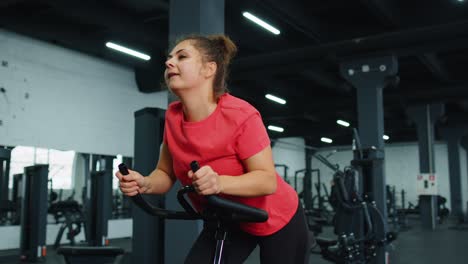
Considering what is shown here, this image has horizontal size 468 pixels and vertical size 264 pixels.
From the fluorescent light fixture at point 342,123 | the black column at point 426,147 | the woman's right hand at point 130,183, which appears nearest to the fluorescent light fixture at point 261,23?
the woman's right hand at point 130,183

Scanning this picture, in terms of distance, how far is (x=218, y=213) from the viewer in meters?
1.00

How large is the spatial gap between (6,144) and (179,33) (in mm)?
4521

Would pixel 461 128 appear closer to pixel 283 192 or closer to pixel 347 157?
pixel 347 157

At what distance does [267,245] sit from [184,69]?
19.9 inches

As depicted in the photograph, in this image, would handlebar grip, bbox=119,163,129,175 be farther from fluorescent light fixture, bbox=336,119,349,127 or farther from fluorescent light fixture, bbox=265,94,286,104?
fluorescent light fixture, bbox=336,119,349,127

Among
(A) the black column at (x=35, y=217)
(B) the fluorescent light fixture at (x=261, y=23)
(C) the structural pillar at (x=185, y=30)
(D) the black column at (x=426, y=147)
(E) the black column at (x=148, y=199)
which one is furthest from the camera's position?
(D) the black column at (x=426, y=147)

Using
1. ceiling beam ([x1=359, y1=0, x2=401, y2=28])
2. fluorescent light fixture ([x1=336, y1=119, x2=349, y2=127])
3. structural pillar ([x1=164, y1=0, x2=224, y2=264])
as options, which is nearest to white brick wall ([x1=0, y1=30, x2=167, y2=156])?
structural pillar ([x1=164, y1=0, x2=224, y2=264])

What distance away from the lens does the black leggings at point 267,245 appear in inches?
47.0

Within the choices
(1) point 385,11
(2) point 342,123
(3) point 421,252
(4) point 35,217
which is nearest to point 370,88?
(1) point 385,11

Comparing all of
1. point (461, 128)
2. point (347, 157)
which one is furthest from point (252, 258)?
point (347, 157)

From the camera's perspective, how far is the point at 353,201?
4445mm

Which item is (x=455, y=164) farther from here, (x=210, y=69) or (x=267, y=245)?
(x=210, y=69)

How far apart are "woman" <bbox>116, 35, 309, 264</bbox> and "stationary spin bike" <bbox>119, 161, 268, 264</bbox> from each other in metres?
0.04

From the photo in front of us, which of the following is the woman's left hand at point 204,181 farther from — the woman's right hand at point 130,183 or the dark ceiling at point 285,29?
the dark ceiling at point 285,29
